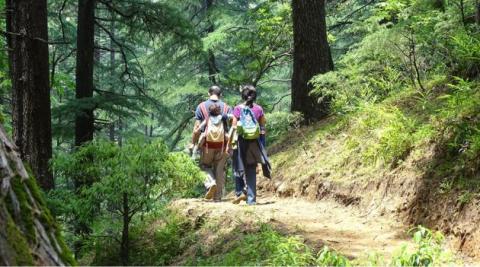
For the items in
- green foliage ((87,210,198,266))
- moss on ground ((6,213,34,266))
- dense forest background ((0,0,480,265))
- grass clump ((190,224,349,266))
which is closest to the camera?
moss on ground ((6,213,34,266))

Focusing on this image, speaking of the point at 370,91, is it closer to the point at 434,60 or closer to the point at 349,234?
the point at 434,60

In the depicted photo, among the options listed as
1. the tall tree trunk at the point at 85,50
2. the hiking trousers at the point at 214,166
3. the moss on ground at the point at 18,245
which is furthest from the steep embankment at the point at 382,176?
the tall tree trunk at the point at 85,50

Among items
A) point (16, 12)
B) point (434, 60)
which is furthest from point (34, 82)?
point (434, 60)

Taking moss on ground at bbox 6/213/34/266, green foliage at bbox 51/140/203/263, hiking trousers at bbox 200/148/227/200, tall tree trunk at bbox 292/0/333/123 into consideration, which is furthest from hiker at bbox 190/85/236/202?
moss on ground at bbox 6/213/34/266

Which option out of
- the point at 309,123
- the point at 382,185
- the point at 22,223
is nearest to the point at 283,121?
the point at 309,123

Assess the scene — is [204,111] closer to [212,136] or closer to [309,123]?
[212,136]

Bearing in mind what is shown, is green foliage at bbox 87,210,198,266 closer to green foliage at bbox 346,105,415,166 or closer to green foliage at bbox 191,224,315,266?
green foliage at bbox 191,224,315,266

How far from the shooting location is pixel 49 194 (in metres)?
6.34

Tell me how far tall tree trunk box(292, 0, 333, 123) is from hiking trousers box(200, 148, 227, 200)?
288 cm

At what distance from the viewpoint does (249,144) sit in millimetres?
7699

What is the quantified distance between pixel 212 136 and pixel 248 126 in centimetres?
69

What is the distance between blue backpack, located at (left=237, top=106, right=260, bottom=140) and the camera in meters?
7.55

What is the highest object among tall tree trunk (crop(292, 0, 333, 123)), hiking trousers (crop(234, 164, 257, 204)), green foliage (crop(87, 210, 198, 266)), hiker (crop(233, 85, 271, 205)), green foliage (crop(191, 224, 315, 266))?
tall tree trunk (crop(292, 0, 333, 123))

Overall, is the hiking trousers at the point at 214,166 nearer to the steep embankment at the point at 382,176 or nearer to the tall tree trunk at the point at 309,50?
the steep embankment at the point at 382,176
